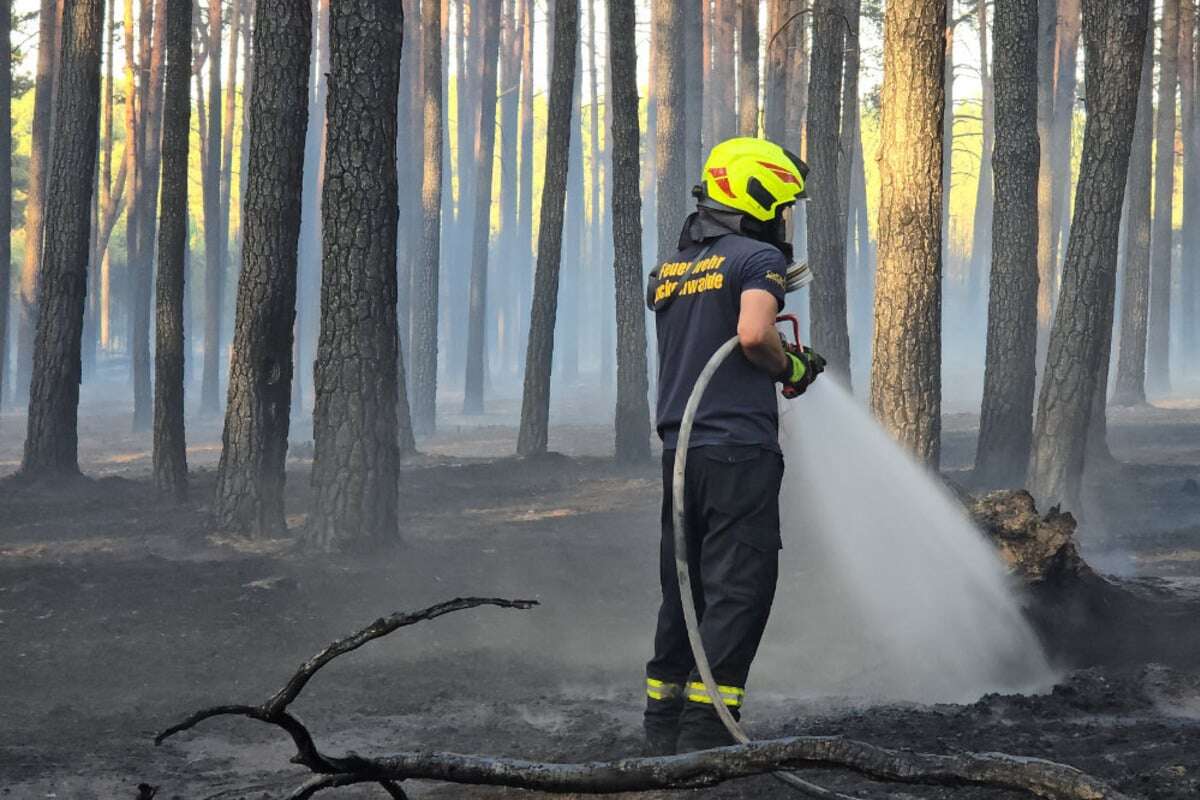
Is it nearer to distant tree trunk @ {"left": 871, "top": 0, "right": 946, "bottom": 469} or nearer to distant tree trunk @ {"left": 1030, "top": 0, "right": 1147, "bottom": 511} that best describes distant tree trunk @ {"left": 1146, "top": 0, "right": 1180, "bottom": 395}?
distant tree trunk @ {"left": 1030, "top": 0, "right": 1147, "bottom": 511}

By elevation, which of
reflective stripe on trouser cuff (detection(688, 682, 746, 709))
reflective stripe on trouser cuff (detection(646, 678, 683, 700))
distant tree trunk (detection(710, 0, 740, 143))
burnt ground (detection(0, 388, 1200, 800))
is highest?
distant tree trunk (detection(710, 0, 740, 143))

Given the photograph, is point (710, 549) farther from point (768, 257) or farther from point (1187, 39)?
point (1187, 39)

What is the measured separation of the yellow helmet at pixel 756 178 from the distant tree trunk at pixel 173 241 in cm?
922

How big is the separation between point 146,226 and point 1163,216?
21628mm

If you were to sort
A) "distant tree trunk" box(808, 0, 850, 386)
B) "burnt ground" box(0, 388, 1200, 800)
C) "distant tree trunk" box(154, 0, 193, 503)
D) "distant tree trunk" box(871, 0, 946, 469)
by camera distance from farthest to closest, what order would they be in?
"distant tree trunk" box(808, 0, 850, 386) → "distant tree trunk" box(154, 0, 193, 503) → "distant tree trunk" box(871, 0, 946, 469) → "burnt ground" box(0, 388, 1200, 800)

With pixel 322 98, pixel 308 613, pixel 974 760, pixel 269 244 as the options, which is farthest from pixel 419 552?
pixel 322 98

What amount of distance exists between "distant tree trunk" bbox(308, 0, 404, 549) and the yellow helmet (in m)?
5.83

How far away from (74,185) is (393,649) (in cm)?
863

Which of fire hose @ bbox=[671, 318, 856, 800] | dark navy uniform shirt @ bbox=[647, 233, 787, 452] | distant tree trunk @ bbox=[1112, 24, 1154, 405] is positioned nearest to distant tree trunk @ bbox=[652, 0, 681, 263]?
distant tree trunk @ bbox=[1112, 24, 1154, 405]

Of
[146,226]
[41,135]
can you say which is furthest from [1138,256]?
[41,135]

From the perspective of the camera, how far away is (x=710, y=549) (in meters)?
5.14

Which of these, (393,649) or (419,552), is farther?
(419,552)

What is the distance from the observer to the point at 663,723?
5336 millimetres

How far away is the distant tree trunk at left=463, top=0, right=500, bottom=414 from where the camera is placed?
31.0m
